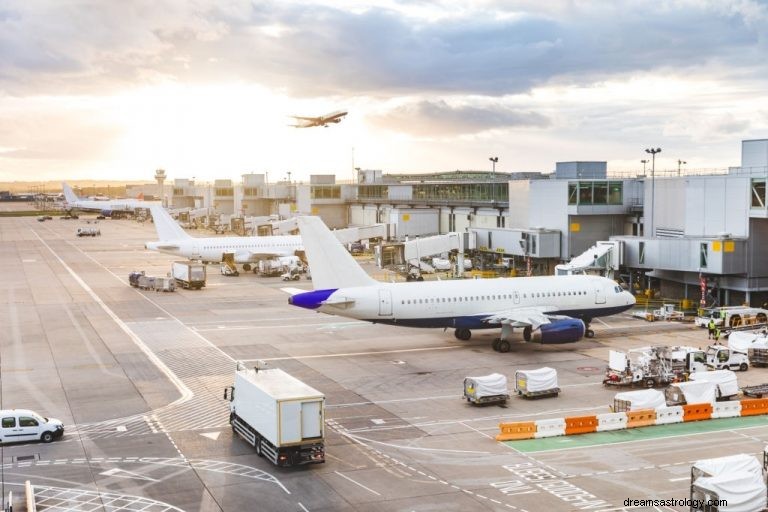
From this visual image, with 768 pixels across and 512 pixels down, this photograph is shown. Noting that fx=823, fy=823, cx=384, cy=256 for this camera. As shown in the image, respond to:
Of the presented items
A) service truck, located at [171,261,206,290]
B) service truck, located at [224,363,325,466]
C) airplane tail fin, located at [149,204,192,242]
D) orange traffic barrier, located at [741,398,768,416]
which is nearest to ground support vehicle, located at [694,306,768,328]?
orange traffic barrier, located at [741,398,768,416]

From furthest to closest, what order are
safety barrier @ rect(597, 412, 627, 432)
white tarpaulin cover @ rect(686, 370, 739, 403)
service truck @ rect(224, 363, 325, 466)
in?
white tarpaulin cover @ rect(686, 370, 739, 403), safety barrier @ rect(597, 412, 627, 432), service truck @ rect(224, 363, 325, 466)

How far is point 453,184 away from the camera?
116188mm

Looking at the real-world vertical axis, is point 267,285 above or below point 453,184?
below

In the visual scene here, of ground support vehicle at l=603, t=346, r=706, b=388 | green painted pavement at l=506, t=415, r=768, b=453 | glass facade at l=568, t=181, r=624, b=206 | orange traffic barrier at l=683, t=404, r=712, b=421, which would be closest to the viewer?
green painted pavement at l=506, t=415, r=768, b=453

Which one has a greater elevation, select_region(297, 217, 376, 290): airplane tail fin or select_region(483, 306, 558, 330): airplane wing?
select_region(297, 217, 376, 290): airplane tail fin

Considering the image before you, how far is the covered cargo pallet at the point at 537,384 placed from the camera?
4234 centimetres

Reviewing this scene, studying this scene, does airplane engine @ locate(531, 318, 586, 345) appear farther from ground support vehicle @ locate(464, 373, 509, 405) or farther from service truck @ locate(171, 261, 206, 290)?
service truck @ locate(171, 261, 206, 290)

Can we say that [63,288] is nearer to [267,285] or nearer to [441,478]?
[267,285]

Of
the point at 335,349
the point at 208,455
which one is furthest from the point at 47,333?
the point at 208,455

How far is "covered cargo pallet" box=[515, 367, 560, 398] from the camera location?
4234cm

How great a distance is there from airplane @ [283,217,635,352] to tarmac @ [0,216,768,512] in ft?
6.51

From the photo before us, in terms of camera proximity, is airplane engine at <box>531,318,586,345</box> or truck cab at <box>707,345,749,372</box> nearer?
truck cab at <box>707,345,749,372</box>

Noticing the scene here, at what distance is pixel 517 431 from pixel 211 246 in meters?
74.8

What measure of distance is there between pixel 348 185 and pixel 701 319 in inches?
3936
